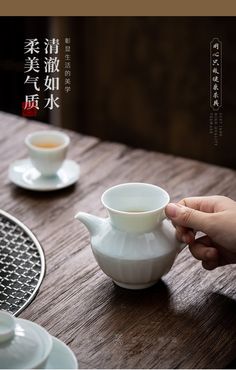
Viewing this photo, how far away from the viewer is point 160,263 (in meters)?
1.60

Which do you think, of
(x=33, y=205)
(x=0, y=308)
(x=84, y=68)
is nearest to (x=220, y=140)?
(x=84, y=68)

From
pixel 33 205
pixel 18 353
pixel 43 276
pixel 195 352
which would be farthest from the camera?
pixel 33 205

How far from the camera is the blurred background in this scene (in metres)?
3.59

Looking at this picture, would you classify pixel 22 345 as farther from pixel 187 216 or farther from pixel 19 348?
pixel 187 216

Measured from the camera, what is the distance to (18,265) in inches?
69.2

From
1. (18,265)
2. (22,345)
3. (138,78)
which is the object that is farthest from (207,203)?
(138,78)

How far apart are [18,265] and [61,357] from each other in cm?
42

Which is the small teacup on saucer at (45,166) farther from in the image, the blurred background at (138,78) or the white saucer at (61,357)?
the blurred background at (138,78)

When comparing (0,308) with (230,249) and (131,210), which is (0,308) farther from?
(230,249)

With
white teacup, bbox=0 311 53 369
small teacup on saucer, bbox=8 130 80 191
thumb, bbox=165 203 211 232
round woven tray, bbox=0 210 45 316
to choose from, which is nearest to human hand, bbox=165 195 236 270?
thumb, bbox=165 203 211 232

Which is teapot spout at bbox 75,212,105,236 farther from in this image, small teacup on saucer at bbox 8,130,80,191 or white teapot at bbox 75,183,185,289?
small teacup on saucer at bbox 8,130,80,191

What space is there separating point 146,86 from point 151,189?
7.04ft

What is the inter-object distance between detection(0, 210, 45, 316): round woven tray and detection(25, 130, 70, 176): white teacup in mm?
239

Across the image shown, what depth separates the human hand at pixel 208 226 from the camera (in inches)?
62.4
